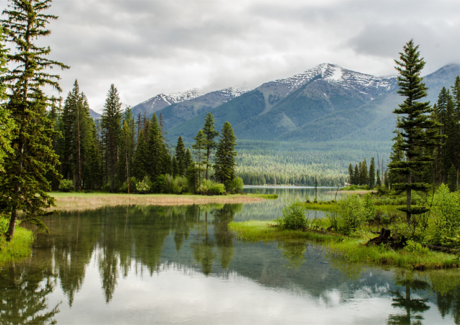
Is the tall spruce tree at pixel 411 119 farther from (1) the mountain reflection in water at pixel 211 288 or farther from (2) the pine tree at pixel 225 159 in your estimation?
(2) the pine tree at pixel 225 159

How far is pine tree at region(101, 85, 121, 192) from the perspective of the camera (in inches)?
2950

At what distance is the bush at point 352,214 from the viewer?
24266 mm

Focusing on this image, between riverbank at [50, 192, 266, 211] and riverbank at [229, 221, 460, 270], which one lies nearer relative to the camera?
riverbank at [229, 221, 460, 270]

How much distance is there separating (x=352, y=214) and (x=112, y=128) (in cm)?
6418

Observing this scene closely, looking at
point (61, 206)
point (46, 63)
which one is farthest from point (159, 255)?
point (61, 206)

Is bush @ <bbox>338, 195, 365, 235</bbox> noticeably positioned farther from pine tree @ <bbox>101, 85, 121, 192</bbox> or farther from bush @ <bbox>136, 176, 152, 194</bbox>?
pine tree @ <bbox>101, 85, 121, 192</bbox>

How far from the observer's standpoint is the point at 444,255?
56.7 ft

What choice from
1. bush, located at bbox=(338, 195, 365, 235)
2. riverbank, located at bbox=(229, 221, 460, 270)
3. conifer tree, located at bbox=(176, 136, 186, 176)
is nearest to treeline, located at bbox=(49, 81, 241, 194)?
conifer tree, located at bbox=(176, 136, 186, 176)

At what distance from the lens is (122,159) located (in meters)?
76.0

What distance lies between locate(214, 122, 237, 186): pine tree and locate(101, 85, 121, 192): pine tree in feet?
79.5

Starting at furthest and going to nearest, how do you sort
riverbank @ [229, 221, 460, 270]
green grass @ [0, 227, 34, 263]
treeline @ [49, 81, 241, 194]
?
treeline @ [49, 81, 241, 194] < green grass @ [0, 227, 34, 263] < riverbank @ [229, 221, 460, 270]

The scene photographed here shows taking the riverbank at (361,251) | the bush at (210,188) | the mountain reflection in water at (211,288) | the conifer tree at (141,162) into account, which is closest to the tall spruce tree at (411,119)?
the riverbank at (361,251)

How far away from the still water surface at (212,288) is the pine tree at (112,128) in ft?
182

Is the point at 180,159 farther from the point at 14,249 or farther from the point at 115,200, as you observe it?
the point at 14,249
